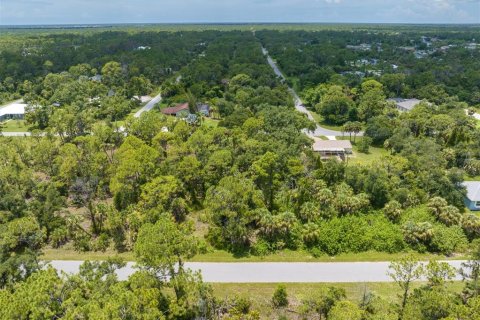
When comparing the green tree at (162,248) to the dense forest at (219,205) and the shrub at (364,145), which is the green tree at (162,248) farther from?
the shrub at (364,145)

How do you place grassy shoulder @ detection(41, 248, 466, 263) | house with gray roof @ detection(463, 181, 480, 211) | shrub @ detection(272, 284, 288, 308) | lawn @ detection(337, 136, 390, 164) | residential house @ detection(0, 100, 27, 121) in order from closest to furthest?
shrub @ detection(272, 284, 288, 308) → grassy shoulder @ detection(41, 248, 466, 263) → house with gray roof @ detection(463, 181, 480, 211) → lawn @ detection(337, 136, 390, 164) → residential house @ detection(0, 100, 27, 121)

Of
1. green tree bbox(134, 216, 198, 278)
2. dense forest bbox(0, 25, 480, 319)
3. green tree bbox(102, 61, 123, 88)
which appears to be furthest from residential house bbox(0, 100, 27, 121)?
green tree bbox(134, 216, 198, 278)

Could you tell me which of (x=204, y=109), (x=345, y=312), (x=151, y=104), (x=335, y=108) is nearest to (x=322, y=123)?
(x=335, y=108)

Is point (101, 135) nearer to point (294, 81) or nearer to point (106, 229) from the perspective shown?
point (106, 229)

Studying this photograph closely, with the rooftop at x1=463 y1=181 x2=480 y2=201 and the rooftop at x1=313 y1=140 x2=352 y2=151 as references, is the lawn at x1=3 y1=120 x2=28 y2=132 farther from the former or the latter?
the rooftop at x1=463 y1=181 x2=480 y2=201

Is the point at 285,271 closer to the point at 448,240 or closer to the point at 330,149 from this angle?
the point at 448,240

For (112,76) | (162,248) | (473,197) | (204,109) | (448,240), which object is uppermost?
(112,76)

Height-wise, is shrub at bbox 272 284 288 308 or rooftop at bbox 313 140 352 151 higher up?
rooftop at bbox 313 140 352 151
